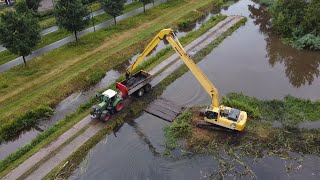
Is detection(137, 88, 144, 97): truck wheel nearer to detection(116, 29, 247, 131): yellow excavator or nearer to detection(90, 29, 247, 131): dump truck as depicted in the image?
A: detection(90, 29, 247, 131): dump truck

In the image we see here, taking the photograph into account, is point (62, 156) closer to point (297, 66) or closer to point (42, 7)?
point (297, 66)

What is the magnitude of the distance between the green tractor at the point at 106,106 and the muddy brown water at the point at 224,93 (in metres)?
1.76

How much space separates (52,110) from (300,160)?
2069 cm

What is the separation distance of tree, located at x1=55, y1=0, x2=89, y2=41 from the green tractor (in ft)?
49.4

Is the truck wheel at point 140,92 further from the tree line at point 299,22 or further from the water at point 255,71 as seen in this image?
the tree line at point 299,22

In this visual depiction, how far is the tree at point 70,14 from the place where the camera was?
1586 inches

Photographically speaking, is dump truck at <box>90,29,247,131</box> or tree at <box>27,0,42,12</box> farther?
tree at <box>27,0,42,12</box>

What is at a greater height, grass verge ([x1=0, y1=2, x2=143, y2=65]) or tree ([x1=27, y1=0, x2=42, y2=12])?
tree ([x1=27, y1=0, x2=42, y2=12])

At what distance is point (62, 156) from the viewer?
2481cm

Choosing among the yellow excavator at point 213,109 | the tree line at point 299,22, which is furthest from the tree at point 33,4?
the tree line at point 299,22

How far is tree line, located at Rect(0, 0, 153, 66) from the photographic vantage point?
34634mm

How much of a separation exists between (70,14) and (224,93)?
20.9 m

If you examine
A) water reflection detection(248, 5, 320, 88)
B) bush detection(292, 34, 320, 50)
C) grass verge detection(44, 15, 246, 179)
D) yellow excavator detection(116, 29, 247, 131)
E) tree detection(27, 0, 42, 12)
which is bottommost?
water reflection detection(248, 5, 320, 88)

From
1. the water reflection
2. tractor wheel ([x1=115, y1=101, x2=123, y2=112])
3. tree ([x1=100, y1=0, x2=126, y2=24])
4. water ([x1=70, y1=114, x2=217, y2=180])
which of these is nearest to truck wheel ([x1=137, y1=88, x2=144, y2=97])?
tractor wheel ([x1=115, y1=101, x2=123, y2=112])
